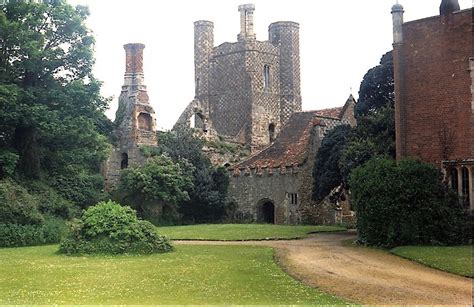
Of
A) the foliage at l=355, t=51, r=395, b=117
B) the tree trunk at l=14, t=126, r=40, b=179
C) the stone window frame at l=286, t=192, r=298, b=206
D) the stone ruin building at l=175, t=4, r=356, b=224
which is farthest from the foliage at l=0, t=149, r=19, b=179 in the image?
the stone window frame at l=286, t=192, r=298, b=206

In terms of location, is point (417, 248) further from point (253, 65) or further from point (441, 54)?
point (253, 65)

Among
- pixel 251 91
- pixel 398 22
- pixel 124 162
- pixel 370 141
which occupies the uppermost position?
pixel 251 91

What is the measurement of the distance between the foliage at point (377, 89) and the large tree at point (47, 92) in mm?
12319

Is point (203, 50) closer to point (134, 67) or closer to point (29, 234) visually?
point (134, 67)

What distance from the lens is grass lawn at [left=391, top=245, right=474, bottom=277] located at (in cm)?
1669

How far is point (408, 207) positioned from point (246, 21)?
33.8 m

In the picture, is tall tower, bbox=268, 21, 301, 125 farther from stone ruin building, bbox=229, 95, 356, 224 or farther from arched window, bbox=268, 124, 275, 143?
stone ruin building, bbox=229, 95, 356, 224

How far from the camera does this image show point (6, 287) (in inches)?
572

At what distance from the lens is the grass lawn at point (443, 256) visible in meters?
16.7

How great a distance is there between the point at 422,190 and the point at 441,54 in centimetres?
517

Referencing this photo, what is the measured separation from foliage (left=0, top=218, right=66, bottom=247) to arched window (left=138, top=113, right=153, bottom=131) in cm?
1676

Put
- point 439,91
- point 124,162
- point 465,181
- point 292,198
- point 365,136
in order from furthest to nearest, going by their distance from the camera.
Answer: point 124,162 < point 292,198 < point 365,136 < point 439,91 < point 465,181

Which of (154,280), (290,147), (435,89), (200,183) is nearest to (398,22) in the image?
(435,89)

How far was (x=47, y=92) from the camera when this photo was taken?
3122 centimetres
